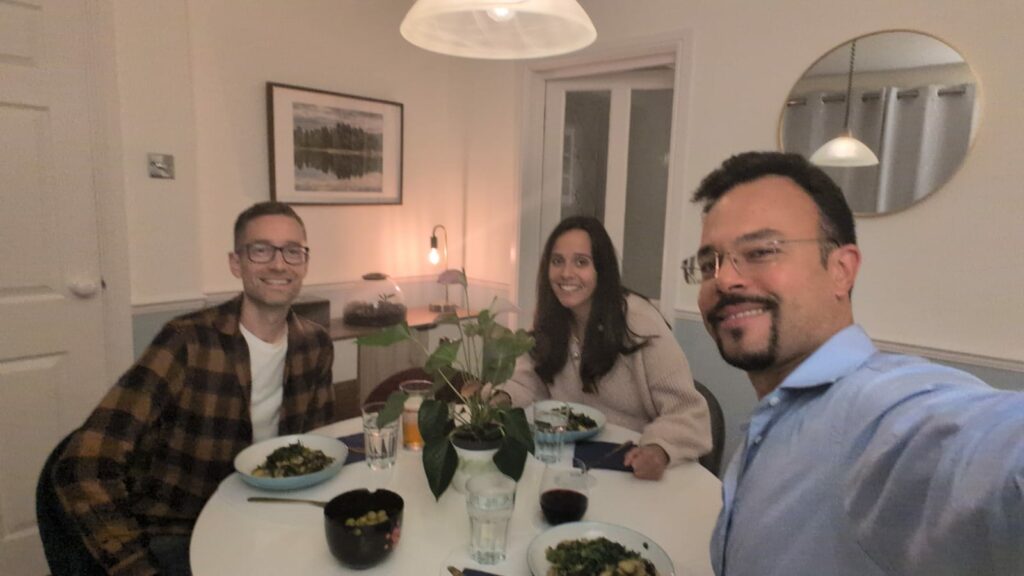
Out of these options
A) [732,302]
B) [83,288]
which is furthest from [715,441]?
[83,288]

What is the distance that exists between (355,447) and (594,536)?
0.68 m

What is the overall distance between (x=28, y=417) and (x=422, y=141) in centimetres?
237

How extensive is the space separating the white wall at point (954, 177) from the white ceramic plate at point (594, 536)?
181cm

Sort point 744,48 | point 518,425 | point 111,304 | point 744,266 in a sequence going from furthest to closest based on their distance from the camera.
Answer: point 744,48
point 111,304
point 518,425
point 744,266

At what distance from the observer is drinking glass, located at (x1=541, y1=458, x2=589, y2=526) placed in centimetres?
110

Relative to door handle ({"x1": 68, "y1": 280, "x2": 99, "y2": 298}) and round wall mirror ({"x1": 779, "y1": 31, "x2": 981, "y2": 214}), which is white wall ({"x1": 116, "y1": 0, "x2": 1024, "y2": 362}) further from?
door handle ({"x1": 68, "y1": 280, "x2": 99, "y2": 298})

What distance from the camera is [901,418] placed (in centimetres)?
61

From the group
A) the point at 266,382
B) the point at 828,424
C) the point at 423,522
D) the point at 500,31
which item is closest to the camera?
the point at 828,424

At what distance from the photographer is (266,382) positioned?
155cm

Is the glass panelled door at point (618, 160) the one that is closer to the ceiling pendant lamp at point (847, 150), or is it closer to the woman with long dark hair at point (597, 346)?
the ceiling pendant lamp at point (847, 150)

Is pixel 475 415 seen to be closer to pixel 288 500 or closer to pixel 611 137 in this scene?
pixel 288 500

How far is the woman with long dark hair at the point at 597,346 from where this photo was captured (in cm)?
168

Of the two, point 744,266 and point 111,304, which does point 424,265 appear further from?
point 744,266

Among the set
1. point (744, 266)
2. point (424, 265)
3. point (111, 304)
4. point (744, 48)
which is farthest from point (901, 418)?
point (424, 265)
